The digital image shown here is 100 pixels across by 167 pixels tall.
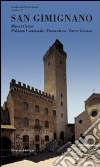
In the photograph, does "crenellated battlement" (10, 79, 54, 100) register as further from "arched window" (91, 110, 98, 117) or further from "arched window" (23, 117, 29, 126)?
"arched window" (91, 110, 98, 117)

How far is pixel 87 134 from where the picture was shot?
116 ft

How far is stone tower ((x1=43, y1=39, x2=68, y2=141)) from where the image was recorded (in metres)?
39.3

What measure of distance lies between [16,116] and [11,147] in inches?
174

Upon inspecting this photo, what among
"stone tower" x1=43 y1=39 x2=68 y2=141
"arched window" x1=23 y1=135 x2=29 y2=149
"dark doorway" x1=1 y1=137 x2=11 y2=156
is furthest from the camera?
"stone tower" x1=43 y1=39 x2=68 y2=141

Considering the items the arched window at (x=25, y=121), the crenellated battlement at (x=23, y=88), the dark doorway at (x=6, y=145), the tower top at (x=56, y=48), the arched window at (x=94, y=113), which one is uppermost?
the tower top at (x=56, y=48)

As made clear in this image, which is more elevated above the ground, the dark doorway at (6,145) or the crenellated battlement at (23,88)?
the crenellated battlement at (23,88)

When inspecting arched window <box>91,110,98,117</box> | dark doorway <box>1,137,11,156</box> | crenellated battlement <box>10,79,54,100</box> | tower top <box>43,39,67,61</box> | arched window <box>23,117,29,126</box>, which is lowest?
dark doorway <box>1,137,11,156</box>

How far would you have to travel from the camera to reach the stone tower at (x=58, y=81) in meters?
39.3

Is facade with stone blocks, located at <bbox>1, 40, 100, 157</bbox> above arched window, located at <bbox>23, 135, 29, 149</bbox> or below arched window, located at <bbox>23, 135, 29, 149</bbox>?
above

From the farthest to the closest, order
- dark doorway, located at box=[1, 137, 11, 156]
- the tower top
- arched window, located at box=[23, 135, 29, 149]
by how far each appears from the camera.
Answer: the tower top, arched window, located at box=[23, 135, 29, 149], dark doorway, located at box=[1, 137, 11, 156]

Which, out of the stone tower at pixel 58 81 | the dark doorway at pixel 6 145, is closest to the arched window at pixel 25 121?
the dark doorway at pixel 6 145

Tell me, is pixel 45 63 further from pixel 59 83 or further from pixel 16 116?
pixel 16 116

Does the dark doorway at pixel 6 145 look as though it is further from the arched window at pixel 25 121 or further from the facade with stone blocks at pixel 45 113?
the arched window at pixel 25 121

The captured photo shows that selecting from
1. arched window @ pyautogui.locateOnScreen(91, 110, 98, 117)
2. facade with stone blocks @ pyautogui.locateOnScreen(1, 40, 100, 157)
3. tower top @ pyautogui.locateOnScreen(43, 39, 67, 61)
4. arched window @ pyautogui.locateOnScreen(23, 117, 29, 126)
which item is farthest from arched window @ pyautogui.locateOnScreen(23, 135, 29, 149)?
tower top @ pyautogui.locateOnScreen(43, 39, 67, 61)
